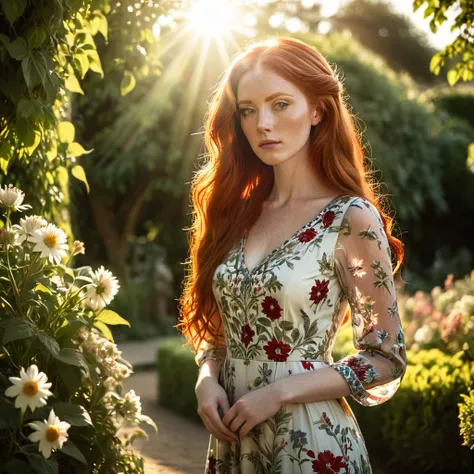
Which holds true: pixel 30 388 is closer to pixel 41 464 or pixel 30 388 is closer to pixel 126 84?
pixel 41 464

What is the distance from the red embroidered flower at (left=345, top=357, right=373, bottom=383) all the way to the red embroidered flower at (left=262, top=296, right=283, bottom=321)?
25 centimetres

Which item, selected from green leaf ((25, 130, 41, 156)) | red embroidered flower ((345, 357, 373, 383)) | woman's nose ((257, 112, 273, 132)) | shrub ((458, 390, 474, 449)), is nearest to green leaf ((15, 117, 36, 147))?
green leaf ((25, 130, 41, 156))

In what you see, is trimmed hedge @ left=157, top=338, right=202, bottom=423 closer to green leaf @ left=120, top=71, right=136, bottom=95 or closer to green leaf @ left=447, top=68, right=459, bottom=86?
green leaf @ left=120, top=71, right=136, bottom=95

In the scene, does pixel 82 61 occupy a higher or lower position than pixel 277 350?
higher

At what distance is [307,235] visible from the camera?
238cm

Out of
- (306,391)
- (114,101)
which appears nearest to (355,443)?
(306,391)

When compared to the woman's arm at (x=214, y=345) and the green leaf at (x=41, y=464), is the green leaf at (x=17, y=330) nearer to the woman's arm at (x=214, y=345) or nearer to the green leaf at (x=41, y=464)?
the green leaf at (x=41, y=464)

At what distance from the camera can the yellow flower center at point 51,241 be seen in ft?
8.36

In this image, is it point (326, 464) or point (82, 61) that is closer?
point (326, 464)

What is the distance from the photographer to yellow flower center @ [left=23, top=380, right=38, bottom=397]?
7.01 ft

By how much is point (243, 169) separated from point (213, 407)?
0.88 m

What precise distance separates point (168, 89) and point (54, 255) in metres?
12.4

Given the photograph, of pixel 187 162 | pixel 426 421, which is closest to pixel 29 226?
pixel 426 421

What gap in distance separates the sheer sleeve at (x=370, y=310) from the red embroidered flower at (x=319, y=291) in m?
0.06
